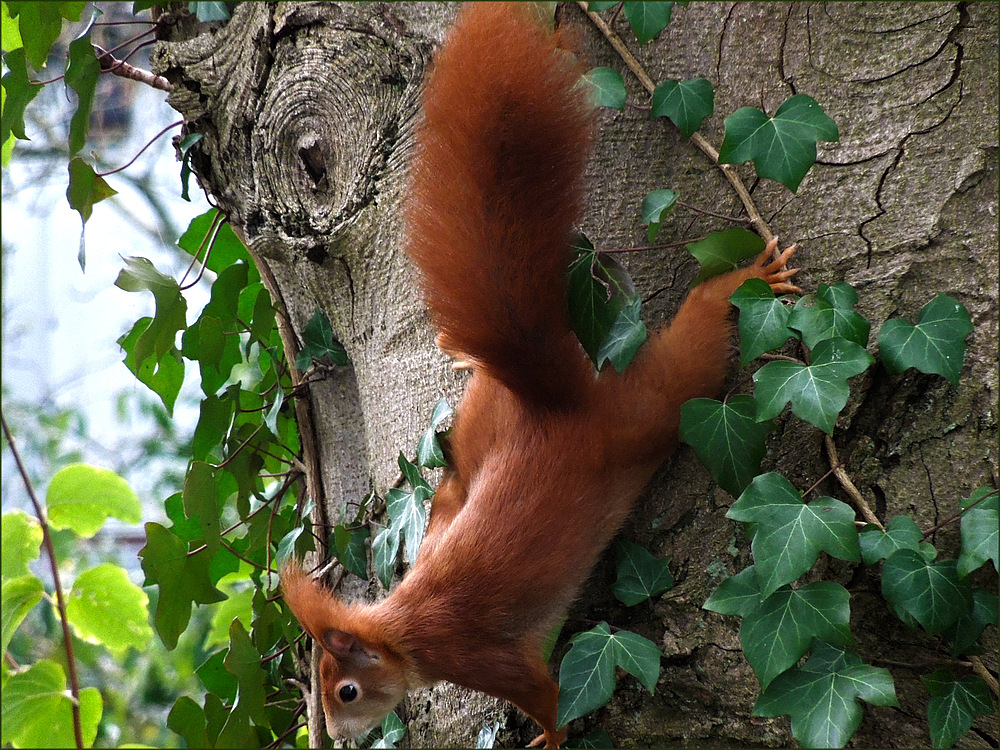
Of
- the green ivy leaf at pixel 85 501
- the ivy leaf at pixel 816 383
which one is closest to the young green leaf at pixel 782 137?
the ivy leaf at pixel 816 383

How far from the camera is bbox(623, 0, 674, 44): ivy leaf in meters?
0.76

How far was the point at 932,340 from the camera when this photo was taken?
0.67 meters

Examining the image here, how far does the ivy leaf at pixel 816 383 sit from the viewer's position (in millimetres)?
648

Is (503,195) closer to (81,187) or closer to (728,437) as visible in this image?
(728,437)

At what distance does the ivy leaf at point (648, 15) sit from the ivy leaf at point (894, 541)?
47cm

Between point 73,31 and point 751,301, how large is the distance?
2.87m

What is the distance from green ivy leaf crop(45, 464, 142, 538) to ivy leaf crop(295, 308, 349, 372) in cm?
32

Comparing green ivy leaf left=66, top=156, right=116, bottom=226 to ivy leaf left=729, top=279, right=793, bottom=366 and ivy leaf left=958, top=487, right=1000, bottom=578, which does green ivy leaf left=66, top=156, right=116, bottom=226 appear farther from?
ivy leaf left=958, top=487, right=1000, bottom=578

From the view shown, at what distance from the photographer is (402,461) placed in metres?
0.90

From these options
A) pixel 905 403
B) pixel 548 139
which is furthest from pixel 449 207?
pixel 905 403

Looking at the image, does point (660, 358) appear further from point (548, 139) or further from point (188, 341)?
point (188, 341)

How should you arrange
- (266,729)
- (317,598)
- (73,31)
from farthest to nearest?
(73,31)
(266,729)
(317,598)

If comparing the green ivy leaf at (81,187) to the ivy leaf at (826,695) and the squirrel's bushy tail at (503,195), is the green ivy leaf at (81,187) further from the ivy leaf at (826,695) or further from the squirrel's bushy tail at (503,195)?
the ivy leaf at (826,695)

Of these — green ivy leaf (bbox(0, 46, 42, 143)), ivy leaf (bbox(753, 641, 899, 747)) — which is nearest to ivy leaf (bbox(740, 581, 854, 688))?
ivy leaf (bbox(753, 641, 899, 747))
